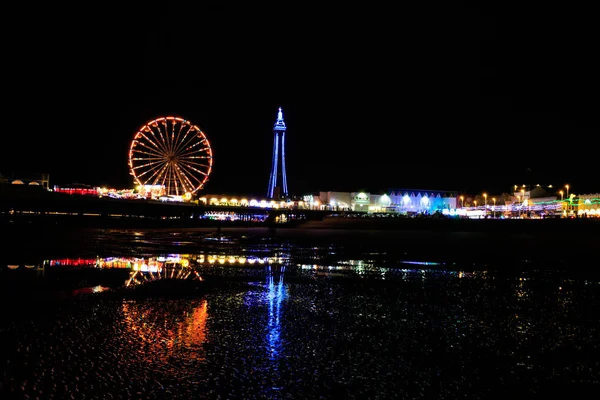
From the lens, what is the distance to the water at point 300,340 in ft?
16.3

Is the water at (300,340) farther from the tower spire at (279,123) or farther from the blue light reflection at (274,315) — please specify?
→ the tower spire at (279,123)

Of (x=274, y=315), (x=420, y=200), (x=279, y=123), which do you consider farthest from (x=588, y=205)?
(x=274, y=315)

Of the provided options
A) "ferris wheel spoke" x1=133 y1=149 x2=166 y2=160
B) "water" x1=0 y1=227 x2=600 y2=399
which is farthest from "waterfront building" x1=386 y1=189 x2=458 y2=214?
"water" x1=0 y1=227 x2=600 y2=399

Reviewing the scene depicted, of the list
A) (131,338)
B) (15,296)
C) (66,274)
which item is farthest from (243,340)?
(66,274)

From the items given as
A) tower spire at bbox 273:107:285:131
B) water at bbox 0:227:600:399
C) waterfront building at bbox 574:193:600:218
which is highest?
tower spire at bbox 273:107:285:131

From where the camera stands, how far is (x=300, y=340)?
668 cm

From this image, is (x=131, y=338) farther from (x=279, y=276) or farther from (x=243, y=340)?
(x=279, y=276)

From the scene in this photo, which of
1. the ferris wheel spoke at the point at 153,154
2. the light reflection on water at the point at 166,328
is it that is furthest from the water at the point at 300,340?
the ferris wheel spoke at the point at 153,154

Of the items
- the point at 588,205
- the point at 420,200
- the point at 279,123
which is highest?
the point at 279,123

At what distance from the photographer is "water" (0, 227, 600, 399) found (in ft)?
16.3

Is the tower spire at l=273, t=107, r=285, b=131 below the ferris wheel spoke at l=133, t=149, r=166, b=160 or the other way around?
Answer: the other way around

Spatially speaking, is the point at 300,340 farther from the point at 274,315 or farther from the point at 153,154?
the point at 153,154

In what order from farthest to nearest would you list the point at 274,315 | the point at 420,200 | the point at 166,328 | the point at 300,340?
the point at 420,200 < the point at 274,315 < the point at 166,328 < the point at 300,340

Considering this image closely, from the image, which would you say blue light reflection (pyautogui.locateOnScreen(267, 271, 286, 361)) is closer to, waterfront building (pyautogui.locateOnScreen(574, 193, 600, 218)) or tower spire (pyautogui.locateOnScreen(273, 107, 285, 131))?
waterfront building (pyautogui.locateOnScreen(574, 193, 600, 218))
